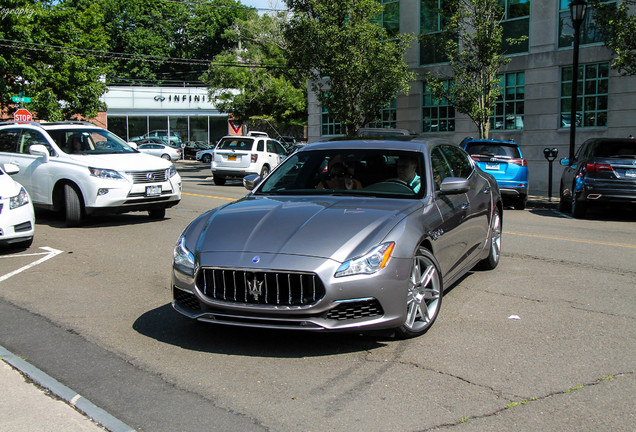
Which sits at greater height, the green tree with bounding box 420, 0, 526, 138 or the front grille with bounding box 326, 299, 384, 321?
the green tree with bounding box 420, 0, 526, 138

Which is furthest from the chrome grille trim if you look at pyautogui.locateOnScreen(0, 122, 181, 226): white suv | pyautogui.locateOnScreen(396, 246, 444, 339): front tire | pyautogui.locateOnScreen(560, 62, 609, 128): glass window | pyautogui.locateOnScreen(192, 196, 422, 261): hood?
pyautogui.locateOnScreen(560, 62, 609, 128): glass window

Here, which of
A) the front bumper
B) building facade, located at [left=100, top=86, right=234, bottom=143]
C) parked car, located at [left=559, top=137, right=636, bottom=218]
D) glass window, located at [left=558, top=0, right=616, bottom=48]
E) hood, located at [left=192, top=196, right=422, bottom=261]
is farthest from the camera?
building facade, located at [left=100, top=86, right=234, bottom=143]

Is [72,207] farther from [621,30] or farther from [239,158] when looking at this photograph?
[621,30]

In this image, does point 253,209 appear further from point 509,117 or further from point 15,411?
point 509,117

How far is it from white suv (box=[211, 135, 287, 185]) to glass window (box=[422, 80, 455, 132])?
726cm

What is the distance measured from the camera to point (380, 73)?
24406 mm

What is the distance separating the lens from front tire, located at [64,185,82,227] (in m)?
11.5

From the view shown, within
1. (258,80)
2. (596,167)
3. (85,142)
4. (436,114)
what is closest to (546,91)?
(436,114)

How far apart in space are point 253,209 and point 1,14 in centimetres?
2658

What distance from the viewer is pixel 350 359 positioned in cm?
468

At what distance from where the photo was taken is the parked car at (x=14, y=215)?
8.75m

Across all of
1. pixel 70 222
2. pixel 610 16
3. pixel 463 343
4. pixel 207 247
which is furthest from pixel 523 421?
pixel 610 16

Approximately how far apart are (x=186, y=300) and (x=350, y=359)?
1317 millimetres

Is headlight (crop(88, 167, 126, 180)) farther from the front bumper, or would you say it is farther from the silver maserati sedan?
the front bumper
